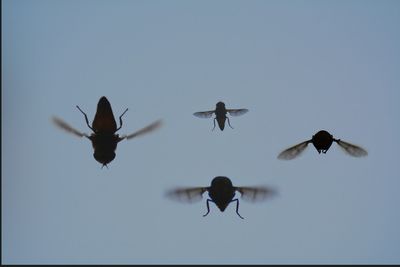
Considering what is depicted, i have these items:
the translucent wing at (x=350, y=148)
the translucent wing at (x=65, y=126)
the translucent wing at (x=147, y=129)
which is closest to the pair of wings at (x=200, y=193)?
the translucent wing at (x=147, y=129)

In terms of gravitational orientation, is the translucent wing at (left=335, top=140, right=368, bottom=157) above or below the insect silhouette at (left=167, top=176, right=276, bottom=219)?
above

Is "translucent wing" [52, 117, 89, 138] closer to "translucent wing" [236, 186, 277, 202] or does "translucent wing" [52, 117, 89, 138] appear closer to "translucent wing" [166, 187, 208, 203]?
"translucent wing" [166, 187, 208, 203]

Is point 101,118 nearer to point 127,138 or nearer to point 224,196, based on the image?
point 127,138

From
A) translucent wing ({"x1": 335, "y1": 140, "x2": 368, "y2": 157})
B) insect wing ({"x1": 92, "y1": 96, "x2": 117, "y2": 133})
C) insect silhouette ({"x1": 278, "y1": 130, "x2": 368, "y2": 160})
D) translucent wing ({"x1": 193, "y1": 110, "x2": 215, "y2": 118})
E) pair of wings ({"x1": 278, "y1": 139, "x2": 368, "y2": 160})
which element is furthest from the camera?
translucent wing ({"x1": 193, "y1": 110, "x2": 215, "y2": 118})

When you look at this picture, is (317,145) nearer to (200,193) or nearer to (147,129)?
(200,193)

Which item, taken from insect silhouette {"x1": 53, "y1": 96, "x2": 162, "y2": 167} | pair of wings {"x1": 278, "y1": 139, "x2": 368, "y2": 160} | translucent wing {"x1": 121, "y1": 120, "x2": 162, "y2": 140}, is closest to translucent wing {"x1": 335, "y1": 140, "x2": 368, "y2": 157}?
pair of wings {"x1": 278, "y1": 139, "x2": 368, "y2": 160}

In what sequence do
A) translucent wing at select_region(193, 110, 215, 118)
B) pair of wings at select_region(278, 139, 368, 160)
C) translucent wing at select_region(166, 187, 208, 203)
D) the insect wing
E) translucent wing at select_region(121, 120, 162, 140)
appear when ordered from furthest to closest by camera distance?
translucent wing at select_region(193, 110, 215, 118), pair of wings at select_region(278, 139, 368, 160), translucent wing at select_region(121, 120, 162, 140), translucent wing at select_region(166, 187, 208, 203), the insect wing

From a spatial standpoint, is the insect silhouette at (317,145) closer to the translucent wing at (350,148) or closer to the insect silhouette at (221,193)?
the translucent wing at (350,148)

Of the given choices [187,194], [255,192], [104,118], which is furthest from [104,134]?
[255,192]
